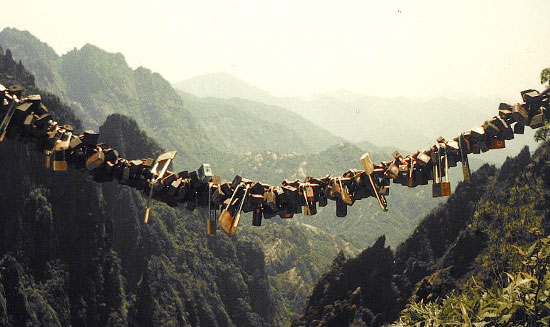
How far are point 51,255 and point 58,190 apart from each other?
17879mm

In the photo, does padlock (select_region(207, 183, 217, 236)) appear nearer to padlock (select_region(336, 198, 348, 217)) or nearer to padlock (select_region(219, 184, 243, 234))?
padlock (select_region(219, 184, 243, 234))

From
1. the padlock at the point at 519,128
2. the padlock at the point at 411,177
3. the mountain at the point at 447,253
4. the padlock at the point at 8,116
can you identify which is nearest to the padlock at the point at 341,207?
the padlock at the point at 411,177

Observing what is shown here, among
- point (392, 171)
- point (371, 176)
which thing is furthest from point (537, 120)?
point (371, 176)

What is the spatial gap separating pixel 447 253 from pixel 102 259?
9064cm

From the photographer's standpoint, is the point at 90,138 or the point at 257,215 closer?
the point at 90,138

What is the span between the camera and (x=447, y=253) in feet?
255

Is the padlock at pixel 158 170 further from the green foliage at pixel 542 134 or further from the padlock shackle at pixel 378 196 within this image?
the green foliage at pixel 542 134

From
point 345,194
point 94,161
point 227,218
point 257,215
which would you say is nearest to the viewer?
point 227,218

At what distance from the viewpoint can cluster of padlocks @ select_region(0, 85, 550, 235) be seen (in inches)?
181

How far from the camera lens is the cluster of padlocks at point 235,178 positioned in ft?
15.1

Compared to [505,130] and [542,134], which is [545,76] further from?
[505,130]

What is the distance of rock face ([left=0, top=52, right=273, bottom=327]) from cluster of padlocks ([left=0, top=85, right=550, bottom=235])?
85.1 metres

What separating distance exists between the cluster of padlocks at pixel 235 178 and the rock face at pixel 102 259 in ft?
279

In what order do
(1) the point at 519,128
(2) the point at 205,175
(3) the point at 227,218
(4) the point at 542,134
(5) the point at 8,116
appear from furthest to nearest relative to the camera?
(4) the point at 542,134
(1) the point at 519,128
(2) the point at 205,175
(5) the point at 8,116
(3) the point at 227,218
